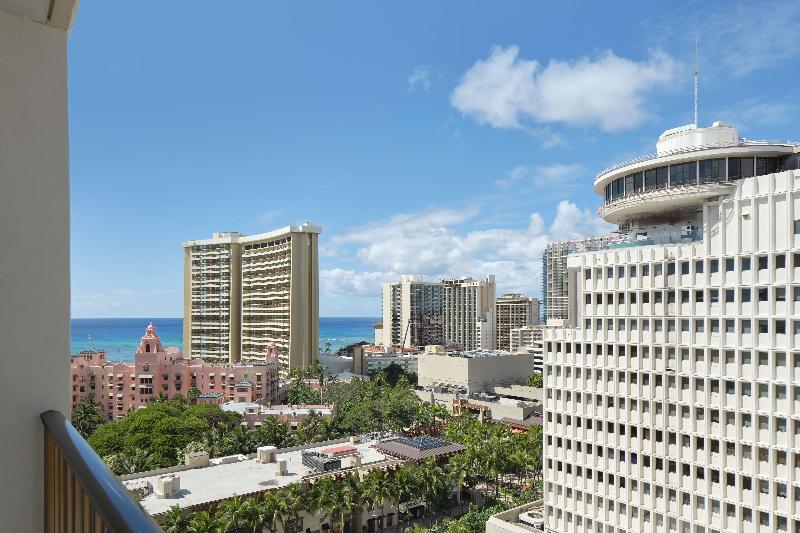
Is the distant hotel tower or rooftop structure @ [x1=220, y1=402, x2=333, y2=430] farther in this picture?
the distant hotel tower

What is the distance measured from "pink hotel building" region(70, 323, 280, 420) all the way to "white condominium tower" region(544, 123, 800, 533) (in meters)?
28.6

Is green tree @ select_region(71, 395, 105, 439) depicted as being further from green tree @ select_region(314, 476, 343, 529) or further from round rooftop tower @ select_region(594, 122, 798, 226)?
round rooftop tower @ select_region(594, 122, 798, 226)

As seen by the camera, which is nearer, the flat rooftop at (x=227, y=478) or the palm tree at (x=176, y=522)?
the palm tree at (x=176, y=522)

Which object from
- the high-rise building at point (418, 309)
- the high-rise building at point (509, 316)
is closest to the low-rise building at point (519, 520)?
the high-rise building at point (509, 316)

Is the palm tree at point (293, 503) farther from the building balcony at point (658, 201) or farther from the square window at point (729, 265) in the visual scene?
the square window at point (729, 265)

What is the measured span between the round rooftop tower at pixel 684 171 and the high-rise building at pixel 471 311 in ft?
216

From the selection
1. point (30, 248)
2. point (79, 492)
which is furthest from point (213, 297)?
point (79, 492)

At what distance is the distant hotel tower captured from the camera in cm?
5331

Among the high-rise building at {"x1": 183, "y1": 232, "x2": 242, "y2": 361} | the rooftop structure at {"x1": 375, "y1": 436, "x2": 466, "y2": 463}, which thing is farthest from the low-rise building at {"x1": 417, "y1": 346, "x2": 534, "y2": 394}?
the rooftop structure at {"x1": 375, "y1": 436, "x2": 466, "y2": 463}

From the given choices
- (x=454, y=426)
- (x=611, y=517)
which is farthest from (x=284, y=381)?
(x=611, y=517)

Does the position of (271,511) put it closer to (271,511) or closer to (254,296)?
(271,511)

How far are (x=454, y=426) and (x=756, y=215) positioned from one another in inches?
949

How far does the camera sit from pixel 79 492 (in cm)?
146

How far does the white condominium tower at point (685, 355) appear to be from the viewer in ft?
45.5
